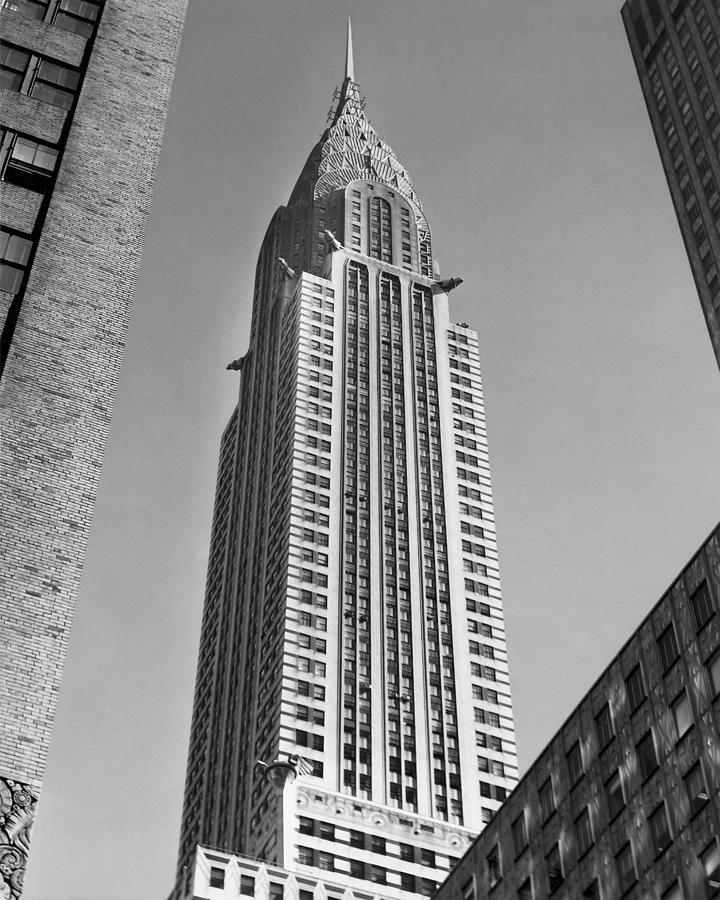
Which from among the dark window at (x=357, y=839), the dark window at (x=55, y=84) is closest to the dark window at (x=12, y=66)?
the dark window at (x=55, y=84)

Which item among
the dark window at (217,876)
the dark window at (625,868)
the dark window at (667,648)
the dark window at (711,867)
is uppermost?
the dark window at (217,876)

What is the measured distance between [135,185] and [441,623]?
118586mm

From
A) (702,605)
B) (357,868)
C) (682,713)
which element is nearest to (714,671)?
(682,713)

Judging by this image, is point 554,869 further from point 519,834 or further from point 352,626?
point 352,626

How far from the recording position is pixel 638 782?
60.4 meters

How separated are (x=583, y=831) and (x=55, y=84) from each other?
39587 mm

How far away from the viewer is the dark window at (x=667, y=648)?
203 feet

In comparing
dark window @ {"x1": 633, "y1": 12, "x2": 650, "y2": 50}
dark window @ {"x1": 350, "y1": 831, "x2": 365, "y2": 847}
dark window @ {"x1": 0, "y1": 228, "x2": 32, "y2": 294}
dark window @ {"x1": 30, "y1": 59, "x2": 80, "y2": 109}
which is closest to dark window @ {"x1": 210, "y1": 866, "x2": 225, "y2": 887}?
dark window @ {"x1": 350, "y1": 831, "x2": 365, "y2": 847}

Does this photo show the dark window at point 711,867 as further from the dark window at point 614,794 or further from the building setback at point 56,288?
the building setback at point 56,288

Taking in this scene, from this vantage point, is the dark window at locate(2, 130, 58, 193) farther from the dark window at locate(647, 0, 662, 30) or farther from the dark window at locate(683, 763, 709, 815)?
the dark window at locate(647, 0, 662, 30)

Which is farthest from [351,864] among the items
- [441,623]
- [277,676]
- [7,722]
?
[7,722]

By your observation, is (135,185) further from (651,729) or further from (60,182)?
(651,729)

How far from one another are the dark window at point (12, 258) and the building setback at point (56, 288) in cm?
5

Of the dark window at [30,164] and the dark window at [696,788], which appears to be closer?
the dark window at [30,164]
